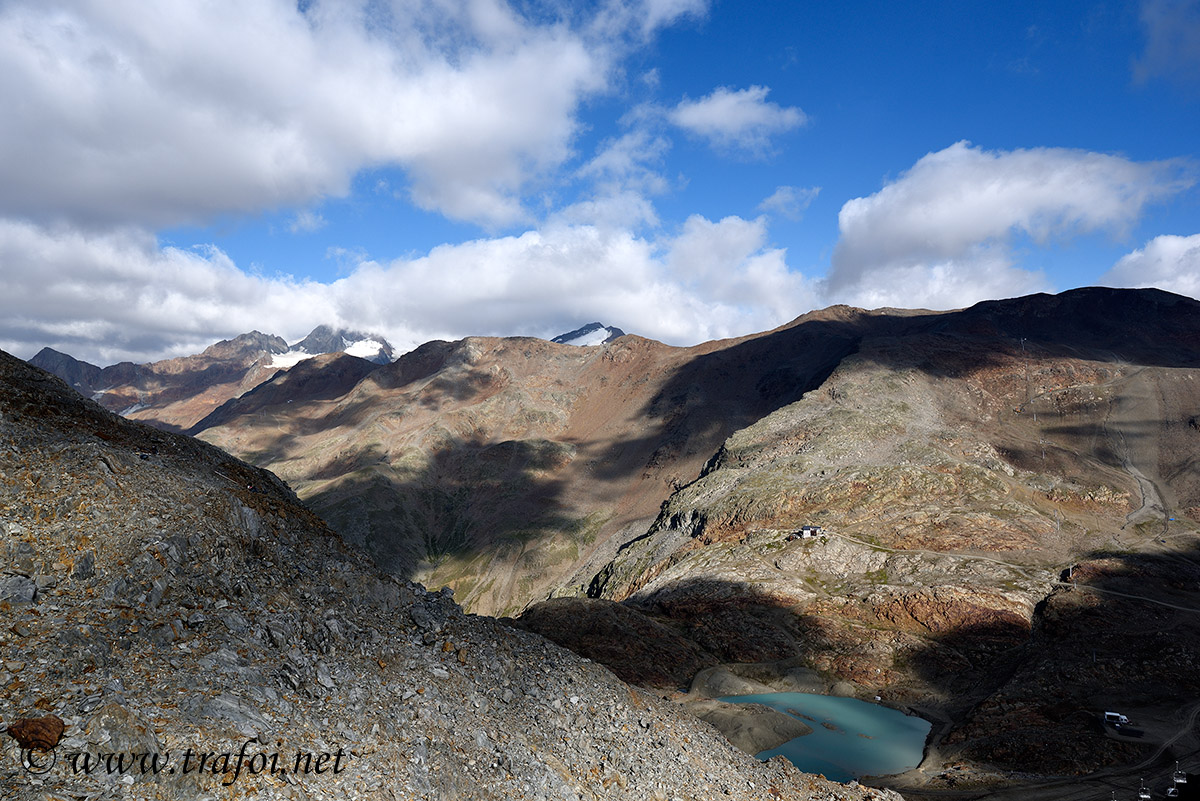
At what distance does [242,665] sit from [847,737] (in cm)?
6323

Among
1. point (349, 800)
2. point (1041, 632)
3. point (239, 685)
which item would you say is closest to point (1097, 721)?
point (1041, 632)

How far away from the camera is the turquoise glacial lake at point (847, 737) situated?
53125 millimetres

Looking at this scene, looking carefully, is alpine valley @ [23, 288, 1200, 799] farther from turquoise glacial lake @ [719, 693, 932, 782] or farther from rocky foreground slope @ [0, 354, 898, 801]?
rocky foreground slope @ [0, 354, 898, 801]

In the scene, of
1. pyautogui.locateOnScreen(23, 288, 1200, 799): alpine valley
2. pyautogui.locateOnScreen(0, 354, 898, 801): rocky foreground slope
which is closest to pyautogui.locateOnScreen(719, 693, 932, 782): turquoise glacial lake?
pyautogui.locateOnScreen(23, 288, 1200, 799): alpine valley

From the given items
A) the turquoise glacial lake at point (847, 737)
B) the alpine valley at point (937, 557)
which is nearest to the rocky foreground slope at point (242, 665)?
the alpine valley at point (937, 557)

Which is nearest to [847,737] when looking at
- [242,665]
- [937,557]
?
[937,557]

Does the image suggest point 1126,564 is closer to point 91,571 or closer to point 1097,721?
point 1097,721

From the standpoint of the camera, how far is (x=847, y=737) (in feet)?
197

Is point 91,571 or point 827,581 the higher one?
point 91,571

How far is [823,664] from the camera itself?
76.7 metres

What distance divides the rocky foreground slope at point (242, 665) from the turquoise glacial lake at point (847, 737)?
A: 84.4 ft

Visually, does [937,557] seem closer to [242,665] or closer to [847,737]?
[847,737]

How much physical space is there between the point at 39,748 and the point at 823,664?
82797mm

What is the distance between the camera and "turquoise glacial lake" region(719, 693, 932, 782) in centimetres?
5312
